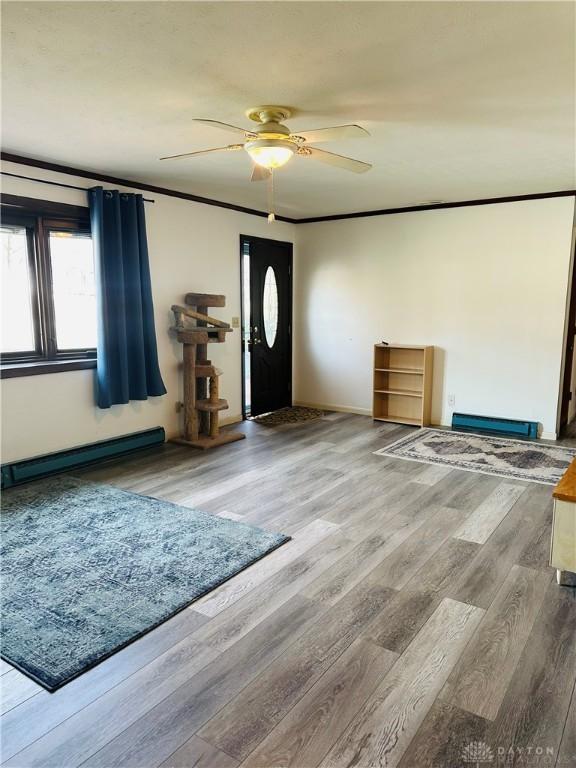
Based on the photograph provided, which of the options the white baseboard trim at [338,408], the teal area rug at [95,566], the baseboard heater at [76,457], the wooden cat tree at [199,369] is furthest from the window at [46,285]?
the white baseboard trim at [338,408]

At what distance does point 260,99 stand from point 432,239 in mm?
3509

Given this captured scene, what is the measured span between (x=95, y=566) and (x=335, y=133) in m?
2.61

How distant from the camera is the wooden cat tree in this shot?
195 inches

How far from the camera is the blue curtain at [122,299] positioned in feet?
14.0

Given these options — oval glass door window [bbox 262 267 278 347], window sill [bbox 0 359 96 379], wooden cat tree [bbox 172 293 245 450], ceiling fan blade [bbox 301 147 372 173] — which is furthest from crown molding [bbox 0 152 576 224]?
ceiling fan blade [bbox 301 147 372 173]

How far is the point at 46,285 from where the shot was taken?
409 centimetres

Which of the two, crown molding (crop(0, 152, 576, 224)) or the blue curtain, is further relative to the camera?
the blue curtain

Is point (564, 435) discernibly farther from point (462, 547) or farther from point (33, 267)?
point (33, 267)

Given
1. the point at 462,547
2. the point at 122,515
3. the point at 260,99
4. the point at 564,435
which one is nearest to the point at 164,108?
the point at 260,99

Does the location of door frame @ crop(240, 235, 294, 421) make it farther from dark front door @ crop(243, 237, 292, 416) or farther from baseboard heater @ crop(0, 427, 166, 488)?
baseboard heater @ crop(0, 427, 166, 488)

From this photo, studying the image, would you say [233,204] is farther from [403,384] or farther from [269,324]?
[403,384]

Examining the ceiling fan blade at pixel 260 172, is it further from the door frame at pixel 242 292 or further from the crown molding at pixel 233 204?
the door frame at pixel 242 292

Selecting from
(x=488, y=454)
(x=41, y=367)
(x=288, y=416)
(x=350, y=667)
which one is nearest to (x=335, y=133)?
(x=350, y=667)

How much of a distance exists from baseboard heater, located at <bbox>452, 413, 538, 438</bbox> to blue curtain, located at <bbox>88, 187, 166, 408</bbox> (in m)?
3.36
